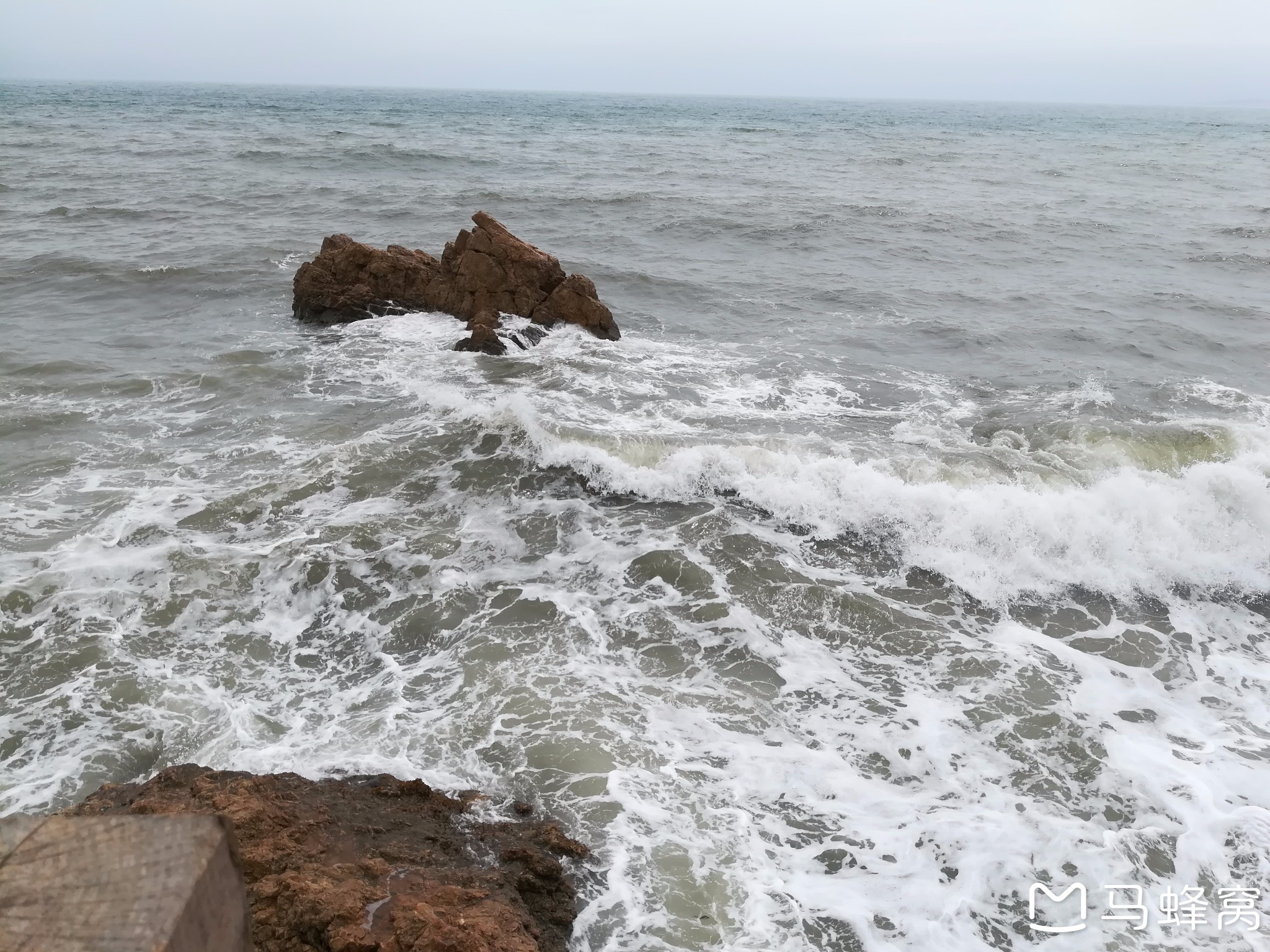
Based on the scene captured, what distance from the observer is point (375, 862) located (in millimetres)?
3646

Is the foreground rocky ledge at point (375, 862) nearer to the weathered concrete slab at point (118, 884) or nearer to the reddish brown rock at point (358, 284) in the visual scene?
the weathered concrete slab at point (118, 884)

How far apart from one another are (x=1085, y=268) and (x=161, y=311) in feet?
57.0

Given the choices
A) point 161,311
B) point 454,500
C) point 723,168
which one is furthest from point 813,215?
point 454,500

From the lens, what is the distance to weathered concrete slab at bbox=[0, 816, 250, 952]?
1.22 metres

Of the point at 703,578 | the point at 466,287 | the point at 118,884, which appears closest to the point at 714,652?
the point at 703,578

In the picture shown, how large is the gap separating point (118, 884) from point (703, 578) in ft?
18.5

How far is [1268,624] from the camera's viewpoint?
654 centimetres

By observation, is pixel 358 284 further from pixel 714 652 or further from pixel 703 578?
pixel 714 652

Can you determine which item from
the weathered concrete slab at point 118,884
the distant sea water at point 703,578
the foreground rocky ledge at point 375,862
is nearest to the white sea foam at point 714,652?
the distant sea water at point 703,578

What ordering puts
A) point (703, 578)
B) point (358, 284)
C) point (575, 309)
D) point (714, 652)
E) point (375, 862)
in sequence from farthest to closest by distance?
1. point (358, 284)
2. point (575, 309)
3. point (703, 578)
4. point (714, 652)
5. point (375, 862)

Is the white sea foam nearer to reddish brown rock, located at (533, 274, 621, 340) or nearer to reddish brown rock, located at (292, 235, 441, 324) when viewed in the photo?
reddish brown rock, located at (533, 274, 621, 340)

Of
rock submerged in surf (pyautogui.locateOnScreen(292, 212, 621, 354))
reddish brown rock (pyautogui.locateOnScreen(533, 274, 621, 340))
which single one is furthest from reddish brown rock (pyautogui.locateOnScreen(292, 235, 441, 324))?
reddish brown rock (pyautogui.locateOnScreen(533, 274, 621, 340))

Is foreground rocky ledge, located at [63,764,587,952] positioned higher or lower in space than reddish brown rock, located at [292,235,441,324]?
lower

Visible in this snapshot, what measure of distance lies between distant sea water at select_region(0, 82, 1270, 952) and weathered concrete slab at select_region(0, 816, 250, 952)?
2.94m
